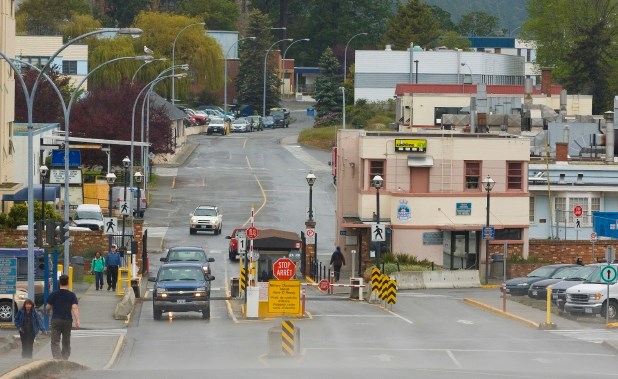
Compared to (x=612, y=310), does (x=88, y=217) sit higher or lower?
higher

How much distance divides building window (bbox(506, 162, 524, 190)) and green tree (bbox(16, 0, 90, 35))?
98.4 metres

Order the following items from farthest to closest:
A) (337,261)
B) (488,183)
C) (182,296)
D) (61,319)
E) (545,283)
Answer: (337,261)
(488,183)
(545,283)
(182,296)
(61,319)

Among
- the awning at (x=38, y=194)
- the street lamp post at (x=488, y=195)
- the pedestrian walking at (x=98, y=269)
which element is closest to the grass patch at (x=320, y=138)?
the awning at (x=38, y=194)

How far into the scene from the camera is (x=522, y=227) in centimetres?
6250

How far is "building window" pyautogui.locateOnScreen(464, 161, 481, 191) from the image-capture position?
62312 millimetres

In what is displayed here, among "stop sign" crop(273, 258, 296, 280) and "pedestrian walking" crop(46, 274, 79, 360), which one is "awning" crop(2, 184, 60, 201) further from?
"pedestrian walking" crop(46, 274, 79, 360)

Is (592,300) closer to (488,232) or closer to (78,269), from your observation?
(488,232)

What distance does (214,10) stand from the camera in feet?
607

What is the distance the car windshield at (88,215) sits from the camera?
217 ft

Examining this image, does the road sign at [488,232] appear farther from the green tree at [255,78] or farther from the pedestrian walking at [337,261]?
the green tree at [255,78]

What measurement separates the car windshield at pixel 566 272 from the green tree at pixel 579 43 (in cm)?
7835

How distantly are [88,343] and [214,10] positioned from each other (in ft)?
500

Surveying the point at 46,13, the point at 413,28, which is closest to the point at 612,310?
the point at 413,28

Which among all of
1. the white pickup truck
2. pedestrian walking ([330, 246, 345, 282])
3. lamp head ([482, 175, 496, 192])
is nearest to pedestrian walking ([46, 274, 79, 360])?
the white pickup truck
